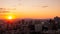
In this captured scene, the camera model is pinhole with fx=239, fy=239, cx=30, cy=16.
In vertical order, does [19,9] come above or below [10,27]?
above

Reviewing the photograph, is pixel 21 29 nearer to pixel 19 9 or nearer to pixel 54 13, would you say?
pixel 19 9

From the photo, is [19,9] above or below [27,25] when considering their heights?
above

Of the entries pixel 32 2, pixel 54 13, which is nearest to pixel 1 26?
pixel 32 2

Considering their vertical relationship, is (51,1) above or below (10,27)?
above

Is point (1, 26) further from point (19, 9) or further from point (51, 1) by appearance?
point (51, 1)

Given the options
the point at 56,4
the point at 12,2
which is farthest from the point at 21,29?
the point at 56,4

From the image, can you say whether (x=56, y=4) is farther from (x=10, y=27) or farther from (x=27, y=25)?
(x=10, y=27)

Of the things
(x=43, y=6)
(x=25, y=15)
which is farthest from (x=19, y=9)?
(x=43, y=6)
